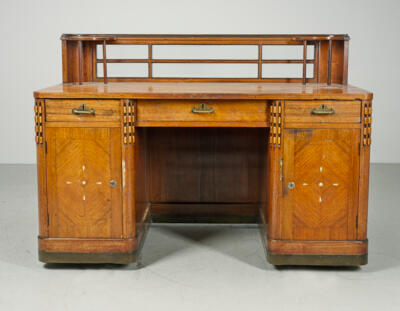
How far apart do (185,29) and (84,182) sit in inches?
135

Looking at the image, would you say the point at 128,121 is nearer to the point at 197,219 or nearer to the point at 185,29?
the point at 197,219

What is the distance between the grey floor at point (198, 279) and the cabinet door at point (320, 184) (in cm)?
27

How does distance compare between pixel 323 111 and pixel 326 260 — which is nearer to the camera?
pixel 323 111

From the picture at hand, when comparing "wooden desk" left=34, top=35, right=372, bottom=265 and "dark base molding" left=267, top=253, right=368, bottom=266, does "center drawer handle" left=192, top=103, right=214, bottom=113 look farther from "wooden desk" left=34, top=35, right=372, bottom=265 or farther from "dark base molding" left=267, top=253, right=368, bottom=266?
"dark base molding" left=267, top=253, right=368, bottom=266

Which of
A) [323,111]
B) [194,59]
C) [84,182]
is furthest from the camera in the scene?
[194,59]

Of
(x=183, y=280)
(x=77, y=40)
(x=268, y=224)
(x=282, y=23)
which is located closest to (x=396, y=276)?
A: (x=268, y=224)

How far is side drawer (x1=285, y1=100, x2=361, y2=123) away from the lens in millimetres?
3373

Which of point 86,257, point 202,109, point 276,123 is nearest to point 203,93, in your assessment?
point 202,109

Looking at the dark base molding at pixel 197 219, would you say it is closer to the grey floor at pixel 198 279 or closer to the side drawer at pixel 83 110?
the grey floor at pixel 198 279

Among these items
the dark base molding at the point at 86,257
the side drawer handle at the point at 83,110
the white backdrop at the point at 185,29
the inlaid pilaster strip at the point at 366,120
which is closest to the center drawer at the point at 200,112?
the side drawer handle at the point at 83,110

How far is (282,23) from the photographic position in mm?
6508

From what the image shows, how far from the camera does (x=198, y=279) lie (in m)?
3.40

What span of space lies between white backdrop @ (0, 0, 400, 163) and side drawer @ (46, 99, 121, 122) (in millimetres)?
3254

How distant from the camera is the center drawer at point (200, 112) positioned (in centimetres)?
344
